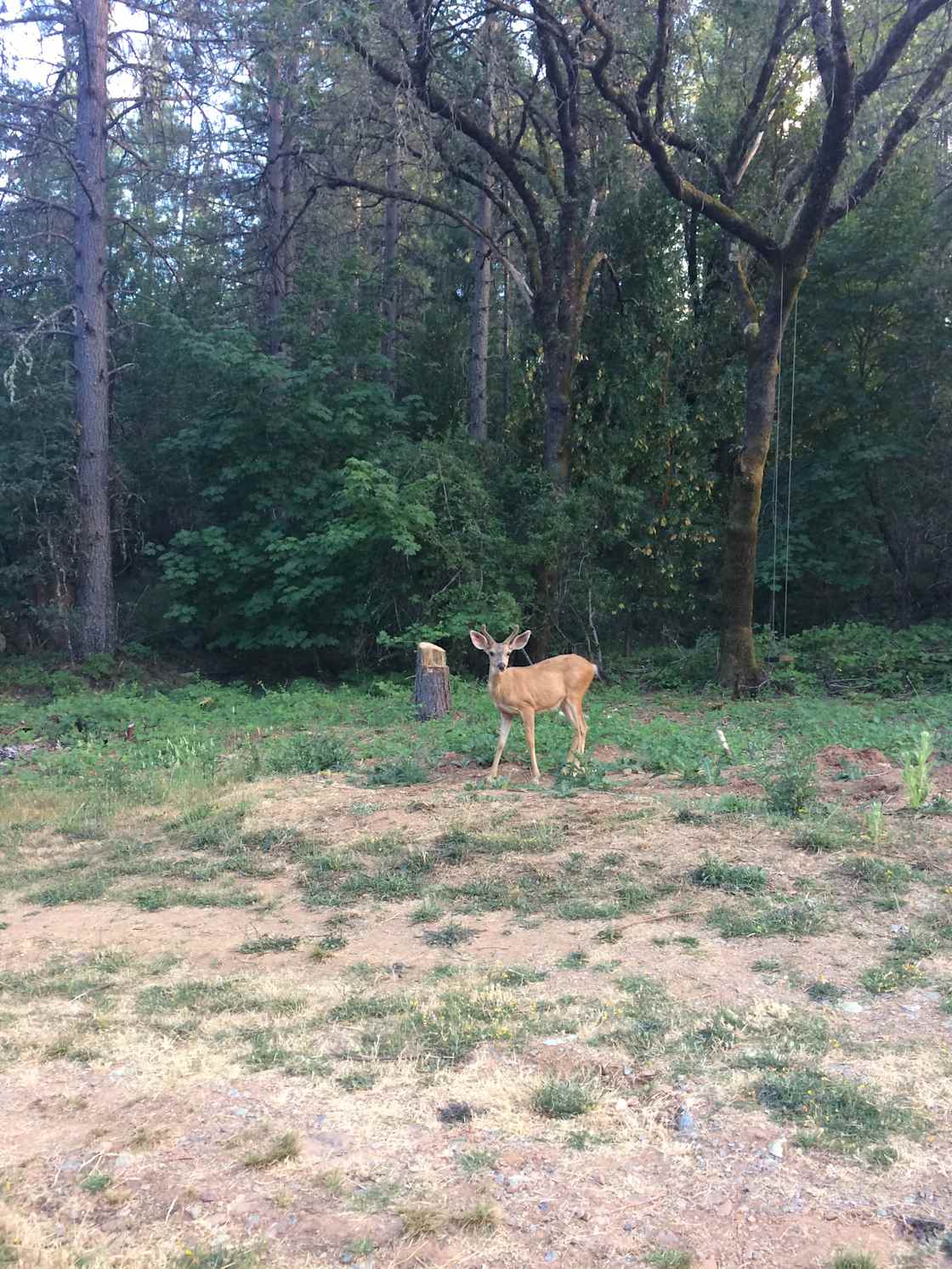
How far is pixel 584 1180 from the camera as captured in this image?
12.1 ft

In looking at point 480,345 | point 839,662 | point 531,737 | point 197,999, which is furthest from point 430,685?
point 480,345

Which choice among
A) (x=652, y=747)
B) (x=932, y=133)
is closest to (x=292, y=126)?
(x=932, y=133)

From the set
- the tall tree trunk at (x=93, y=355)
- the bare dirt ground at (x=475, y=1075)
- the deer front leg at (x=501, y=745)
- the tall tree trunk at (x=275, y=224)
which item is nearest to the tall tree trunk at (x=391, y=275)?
the tall tree trunk at (x=275, y=224)

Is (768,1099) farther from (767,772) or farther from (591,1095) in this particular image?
(767,772)

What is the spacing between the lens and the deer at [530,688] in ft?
32.1

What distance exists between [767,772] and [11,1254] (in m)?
6.98

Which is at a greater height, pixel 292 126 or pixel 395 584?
pixel 292 126

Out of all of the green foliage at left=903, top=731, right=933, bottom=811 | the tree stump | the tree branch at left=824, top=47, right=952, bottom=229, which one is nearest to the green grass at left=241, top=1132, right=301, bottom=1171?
the green foliage at left=903, top=731, right=933, bottom=811

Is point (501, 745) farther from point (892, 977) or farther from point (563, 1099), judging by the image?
point (563, 1099)

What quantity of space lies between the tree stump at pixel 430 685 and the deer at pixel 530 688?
10.1 ft

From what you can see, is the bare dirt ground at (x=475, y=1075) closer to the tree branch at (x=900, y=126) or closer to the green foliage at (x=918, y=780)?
the green foliage at (x=918, y=780)

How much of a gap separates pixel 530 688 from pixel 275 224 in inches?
628

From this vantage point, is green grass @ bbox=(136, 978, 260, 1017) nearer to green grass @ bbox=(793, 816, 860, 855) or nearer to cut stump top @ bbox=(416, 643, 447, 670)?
green grass @ bbox=(793, 816, 860, 855)

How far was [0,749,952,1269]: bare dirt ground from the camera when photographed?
11.2 ft
